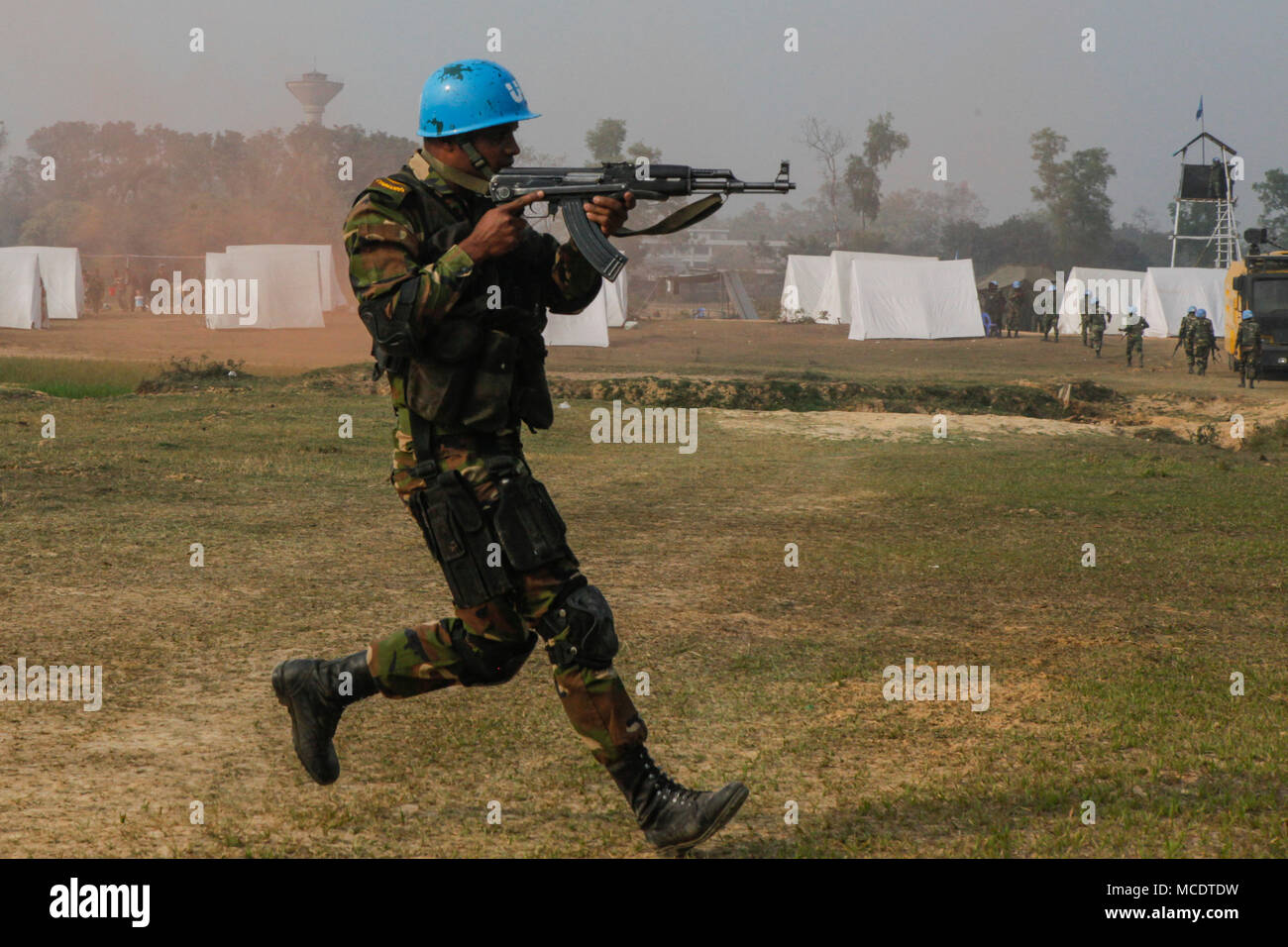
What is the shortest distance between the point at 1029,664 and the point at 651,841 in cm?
276

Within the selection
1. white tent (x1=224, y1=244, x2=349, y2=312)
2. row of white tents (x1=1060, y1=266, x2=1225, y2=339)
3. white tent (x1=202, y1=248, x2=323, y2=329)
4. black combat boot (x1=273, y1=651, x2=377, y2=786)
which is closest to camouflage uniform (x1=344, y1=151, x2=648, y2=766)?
black combat boot (x1=273, y1=651, x2=377, y2=786)

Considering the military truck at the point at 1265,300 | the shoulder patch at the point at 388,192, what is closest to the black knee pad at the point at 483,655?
the shoulder patch at the point at 388,192

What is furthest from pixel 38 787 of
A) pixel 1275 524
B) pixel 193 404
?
pixel 193 404

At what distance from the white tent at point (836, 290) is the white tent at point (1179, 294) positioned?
7378 millimetres

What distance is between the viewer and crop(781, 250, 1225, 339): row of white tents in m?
38.9

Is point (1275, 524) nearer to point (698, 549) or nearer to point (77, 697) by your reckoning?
point (698, 549)

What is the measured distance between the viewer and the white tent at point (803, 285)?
46.5m

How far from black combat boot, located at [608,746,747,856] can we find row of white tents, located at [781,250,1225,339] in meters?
35.6

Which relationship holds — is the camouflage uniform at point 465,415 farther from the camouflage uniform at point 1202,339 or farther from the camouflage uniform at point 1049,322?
the camouflage uniform at point 1049,322

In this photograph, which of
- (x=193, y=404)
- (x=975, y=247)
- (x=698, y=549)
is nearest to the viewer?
(x=698, y=549)

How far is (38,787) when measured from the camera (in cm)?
404

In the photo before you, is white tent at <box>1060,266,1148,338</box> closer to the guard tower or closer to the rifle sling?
the guard tower

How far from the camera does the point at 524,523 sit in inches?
137

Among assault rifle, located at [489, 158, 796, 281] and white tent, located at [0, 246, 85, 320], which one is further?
white tent, located at [0, 246, 85, 320]
